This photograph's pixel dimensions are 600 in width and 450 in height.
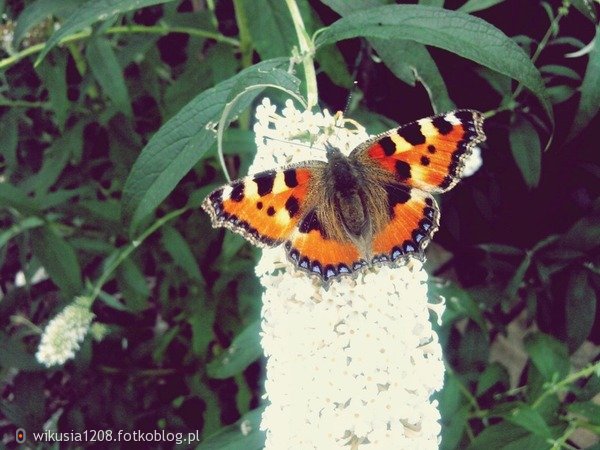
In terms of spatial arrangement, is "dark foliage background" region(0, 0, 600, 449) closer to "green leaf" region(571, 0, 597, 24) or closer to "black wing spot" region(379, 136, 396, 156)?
"green leaf" region(571, 0, 597, 24)

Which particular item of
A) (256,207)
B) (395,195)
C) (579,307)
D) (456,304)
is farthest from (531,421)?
(256,207)

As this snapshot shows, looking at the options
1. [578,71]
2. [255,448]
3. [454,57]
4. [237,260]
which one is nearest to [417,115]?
[454,57]

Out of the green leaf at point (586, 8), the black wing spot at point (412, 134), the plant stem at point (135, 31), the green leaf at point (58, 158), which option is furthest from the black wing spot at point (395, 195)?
the green leaf at point (58, 158)

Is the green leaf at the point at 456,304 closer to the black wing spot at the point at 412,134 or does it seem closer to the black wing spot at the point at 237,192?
the black wing spot at the point at 412,134

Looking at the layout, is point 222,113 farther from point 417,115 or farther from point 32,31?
point 417,115

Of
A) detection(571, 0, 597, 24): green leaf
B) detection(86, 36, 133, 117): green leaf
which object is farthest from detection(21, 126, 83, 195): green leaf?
detection(571, 0, 597, 24): green leaf

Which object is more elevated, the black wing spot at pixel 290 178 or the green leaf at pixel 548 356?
the black wing spot at pixel 290 178
